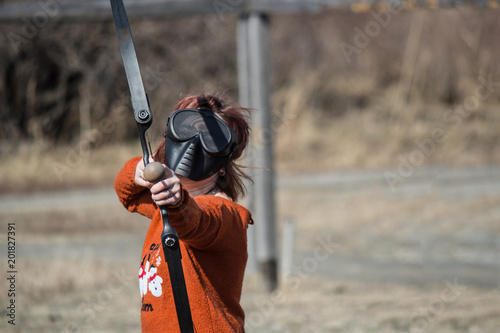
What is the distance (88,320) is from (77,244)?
3.36m

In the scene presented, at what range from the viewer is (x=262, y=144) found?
5.45m

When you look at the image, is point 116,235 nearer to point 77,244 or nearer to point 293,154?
point 77,244

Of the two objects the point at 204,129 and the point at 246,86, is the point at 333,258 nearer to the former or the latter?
the point at 246,86

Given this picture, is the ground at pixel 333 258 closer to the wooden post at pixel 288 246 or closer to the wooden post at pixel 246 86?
the wooden post at pixel 288 246

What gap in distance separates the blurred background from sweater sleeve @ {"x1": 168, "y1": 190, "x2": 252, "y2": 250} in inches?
21.4

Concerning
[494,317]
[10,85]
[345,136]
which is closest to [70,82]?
[10,85]

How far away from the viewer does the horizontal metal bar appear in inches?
204
